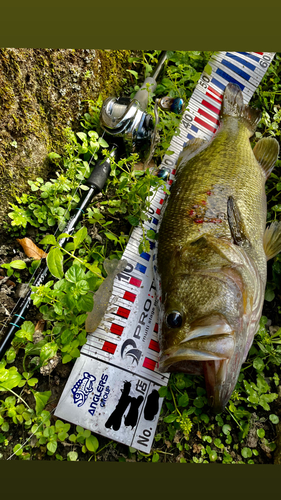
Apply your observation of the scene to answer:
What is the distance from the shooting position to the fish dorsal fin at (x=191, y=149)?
8.18ft

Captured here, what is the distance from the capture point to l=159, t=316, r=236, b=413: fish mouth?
66.9 inches

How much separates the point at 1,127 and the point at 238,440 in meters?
2.61

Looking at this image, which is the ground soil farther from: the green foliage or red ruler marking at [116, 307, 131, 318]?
red ruler marking at [116, 307, 131, 318]

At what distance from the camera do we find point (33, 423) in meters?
2.02

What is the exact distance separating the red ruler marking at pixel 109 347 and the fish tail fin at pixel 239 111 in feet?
6.51

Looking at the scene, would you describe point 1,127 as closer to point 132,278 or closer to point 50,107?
point 50,107

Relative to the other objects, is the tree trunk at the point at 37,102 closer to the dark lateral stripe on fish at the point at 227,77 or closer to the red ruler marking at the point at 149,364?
the dark lateral stripe on fish at the point at 227,77

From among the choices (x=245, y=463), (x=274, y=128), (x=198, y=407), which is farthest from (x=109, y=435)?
(x=274, y=128)

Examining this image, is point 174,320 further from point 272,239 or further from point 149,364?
point 272,239

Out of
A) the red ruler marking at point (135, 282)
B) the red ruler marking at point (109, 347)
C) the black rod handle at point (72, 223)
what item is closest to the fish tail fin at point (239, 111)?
the black rod handle at point (72, 223)

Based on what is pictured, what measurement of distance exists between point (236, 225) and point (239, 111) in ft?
4.09

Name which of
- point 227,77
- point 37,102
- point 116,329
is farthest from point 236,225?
point 227,77

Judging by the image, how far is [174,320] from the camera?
180cm

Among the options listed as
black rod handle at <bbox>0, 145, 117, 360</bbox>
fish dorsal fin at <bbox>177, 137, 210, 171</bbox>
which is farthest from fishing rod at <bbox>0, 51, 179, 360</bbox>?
fish dorsal fin at <bbox>177, 137, 210, 171</bbox>
